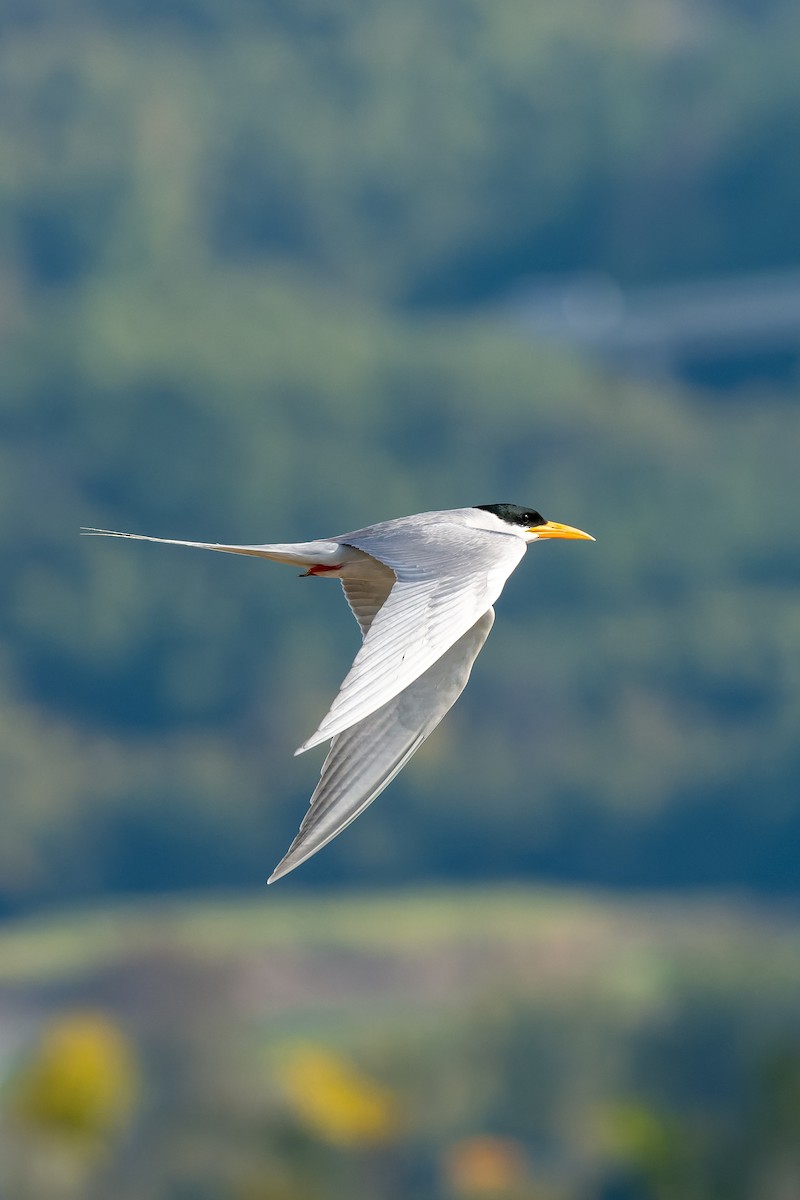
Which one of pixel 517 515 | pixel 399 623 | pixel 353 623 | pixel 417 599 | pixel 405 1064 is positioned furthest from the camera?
pixel 353 623

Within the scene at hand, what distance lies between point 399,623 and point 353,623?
136ft

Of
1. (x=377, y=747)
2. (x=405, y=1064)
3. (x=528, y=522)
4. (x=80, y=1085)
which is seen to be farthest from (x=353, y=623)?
(x=377, y=747)

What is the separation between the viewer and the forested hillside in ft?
158

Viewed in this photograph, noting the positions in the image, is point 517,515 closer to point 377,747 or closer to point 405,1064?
point 377,747

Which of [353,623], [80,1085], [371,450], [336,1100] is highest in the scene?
[371,450]

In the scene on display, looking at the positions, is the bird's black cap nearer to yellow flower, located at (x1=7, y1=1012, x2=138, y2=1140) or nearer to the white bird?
the white bird

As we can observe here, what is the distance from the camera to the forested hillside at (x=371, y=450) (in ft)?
158

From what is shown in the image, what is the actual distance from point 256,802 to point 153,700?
3603mm

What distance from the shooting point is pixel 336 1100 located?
28.2 m

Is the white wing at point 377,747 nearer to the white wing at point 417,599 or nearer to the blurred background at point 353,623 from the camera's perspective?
the white wing at point 417,599

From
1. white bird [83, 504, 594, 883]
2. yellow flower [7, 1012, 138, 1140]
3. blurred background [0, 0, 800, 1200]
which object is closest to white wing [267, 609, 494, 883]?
white bird [83, 504, 594, 883]

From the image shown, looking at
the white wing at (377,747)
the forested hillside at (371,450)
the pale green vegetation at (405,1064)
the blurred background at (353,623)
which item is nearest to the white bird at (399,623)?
the white wing at (377,747)

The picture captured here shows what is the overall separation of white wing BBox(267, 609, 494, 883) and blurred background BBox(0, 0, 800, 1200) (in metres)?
15.3

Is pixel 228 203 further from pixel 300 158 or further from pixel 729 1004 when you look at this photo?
pixel 729 1004
